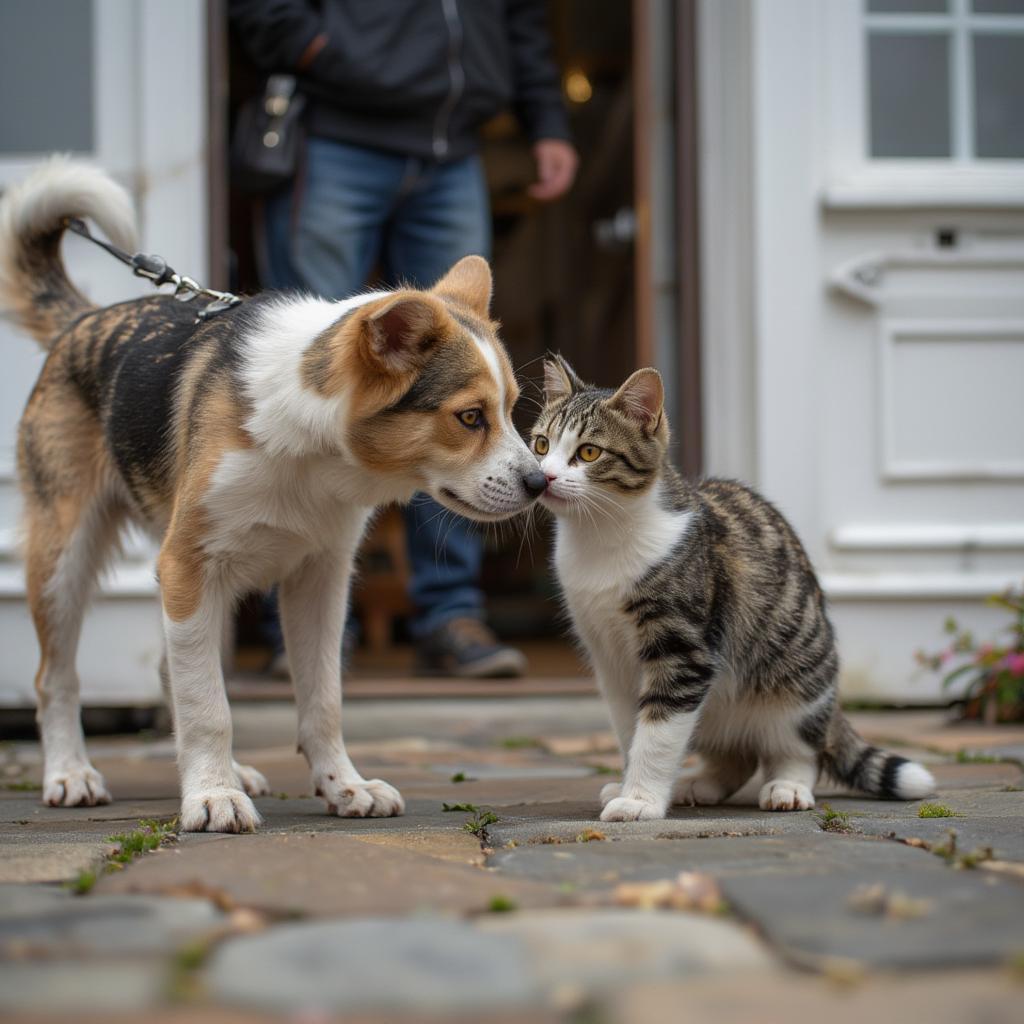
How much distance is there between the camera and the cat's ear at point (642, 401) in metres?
3.00

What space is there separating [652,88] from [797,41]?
2.05 ft

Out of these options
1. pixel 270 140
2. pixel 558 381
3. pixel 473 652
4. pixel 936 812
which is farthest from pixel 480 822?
pixel 270 140

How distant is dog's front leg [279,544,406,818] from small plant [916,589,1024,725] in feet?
8.39

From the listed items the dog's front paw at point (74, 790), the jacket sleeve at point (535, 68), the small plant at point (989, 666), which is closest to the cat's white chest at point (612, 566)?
the dog's front paw at point (74, 790)

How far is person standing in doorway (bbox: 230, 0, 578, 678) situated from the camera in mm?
4680

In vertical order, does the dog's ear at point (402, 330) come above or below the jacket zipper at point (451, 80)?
below

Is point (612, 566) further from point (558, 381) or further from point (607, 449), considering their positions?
point (558, 381)

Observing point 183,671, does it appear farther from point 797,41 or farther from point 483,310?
point 797,41

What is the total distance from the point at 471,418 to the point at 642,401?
20.5 inches

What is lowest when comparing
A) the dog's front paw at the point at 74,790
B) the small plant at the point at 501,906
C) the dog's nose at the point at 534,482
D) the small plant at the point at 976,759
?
the small plant at the point at 976,759

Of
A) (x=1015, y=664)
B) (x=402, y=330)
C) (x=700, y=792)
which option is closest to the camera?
(x=402, y=330)

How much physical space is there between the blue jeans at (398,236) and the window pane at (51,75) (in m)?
0.89

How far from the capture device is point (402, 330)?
2.58 meters

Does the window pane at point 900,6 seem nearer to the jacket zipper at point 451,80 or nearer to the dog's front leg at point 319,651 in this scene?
the jacket zipper at point 451,80
